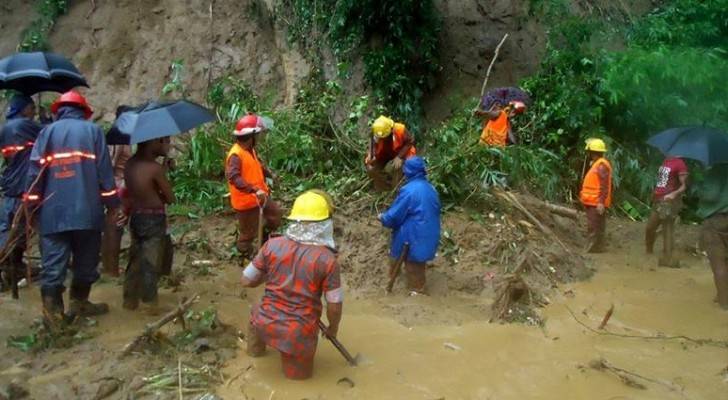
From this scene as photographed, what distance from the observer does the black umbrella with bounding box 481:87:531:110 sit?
10.1 meters

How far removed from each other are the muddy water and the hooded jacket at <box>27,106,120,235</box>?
5.55 feet

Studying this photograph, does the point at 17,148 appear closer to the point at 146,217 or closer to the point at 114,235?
the point at 114,235

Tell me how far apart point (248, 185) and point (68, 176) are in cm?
178

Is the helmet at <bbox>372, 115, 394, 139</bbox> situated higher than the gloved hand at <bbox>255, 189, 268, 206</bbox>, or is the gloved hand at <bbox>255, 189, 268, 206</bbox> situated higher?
the helmet at <bbox>372, 115, 394, 139</bbox>

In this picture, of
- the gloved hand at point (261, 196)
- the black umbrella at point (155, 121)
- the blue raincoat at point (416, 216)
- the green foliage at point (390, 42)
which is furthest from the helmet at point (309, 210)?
the green foliage at point (390, 42)

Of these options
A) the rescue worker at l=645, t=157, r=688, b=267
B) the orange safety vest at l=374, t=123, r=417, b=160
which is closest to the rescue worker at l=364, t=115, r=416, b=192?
the orange safety vest at l=374, t=123, r=417, b=160

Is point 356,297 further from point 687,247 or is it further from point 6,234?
point 687,247

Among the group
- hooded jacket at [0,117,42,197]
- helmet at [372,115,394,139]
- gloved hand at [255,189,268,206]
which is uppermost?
helmet at [372,115,394,139]

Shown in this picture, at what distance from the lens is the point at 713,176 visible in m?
6.59

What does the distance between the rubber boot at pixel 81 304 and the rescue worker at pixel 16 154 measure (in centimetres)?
78

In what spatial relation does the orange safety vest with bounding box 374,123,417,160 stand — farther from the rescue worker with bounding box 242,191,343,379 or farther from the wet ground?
the rescue worker with bounding box 242,191,343,379

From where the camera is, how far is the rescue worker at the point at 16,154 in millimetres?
6273

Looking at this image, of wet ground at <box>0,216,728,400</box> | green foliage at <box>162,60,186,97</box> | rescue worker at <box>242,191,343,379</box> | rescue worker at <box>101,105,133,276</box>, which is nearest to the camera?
rescue worker at <box>242,191,343,379</box>

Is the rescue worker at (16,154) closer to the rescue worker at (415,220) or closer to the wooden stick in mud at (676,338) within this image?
the rescue worker at (415,220)
